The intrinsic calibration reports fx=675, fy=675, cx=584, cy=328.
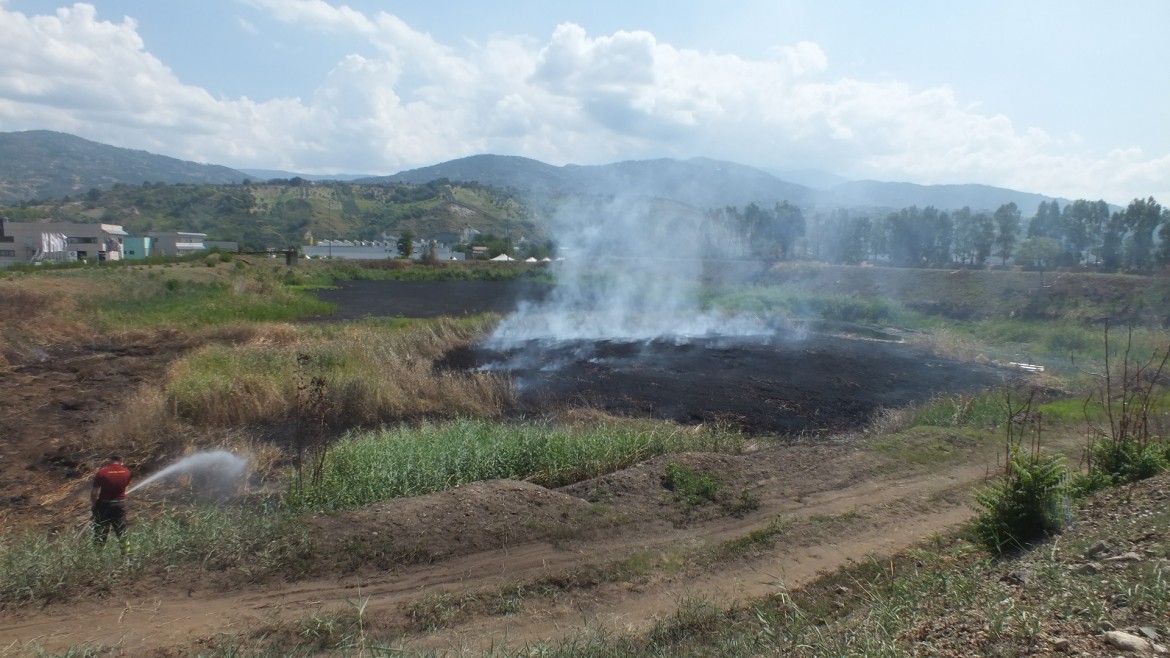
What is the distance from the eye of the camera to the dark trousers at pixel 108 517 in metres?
7.91

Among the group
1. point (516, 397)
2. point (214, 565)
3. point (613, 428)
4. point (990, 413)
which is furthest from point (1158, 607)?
point (516, 397)

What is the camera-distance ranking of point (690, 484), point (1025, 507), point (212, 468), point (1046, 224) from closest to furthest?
point (1025, 507)
point (690, 484)
point (212, 468)
point (1046, 224)

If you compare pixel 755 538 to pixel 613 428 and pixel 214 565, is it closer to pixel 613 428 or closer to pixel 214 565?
pixel 613 428

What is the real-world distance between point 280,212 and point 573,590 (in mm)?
146772

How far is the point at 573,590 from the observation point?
676 centimetres

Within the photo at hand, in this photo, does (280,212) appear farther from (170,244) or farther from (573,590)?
(573,590)

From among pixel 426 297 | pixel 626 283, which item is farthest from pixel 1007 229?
pixel 426 297

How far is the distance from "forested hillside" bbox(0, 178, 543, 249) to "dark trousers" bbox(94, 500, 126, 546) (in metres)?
95.7

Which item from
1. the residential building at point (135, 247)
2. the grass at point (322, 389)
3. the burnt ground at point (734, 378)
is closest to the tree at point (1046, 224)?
the burnt ground at point (734, 378)

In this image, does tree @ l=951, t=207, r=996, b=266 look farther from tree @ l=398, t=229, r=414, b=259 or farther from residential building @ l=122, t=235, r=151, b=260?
residential building @ l=122, t=235, r=151, b=260

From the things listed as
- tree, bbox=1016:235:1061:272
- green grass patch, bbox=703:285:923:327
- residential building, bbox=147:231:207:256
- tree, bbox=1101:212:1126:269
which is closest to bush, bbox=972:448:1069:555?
green grass patch, bbox=703:285:923:327

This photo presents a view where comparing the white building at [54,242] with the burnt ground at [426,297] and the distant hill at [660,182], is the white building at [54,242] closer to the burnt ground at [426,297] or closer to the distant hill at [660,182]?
Result: the burnt ground at [426,297]

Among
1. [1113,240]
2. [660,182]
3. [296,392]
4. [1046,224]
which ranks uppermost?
[660,182]

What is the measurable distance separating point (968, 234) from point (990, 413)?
51983mm
